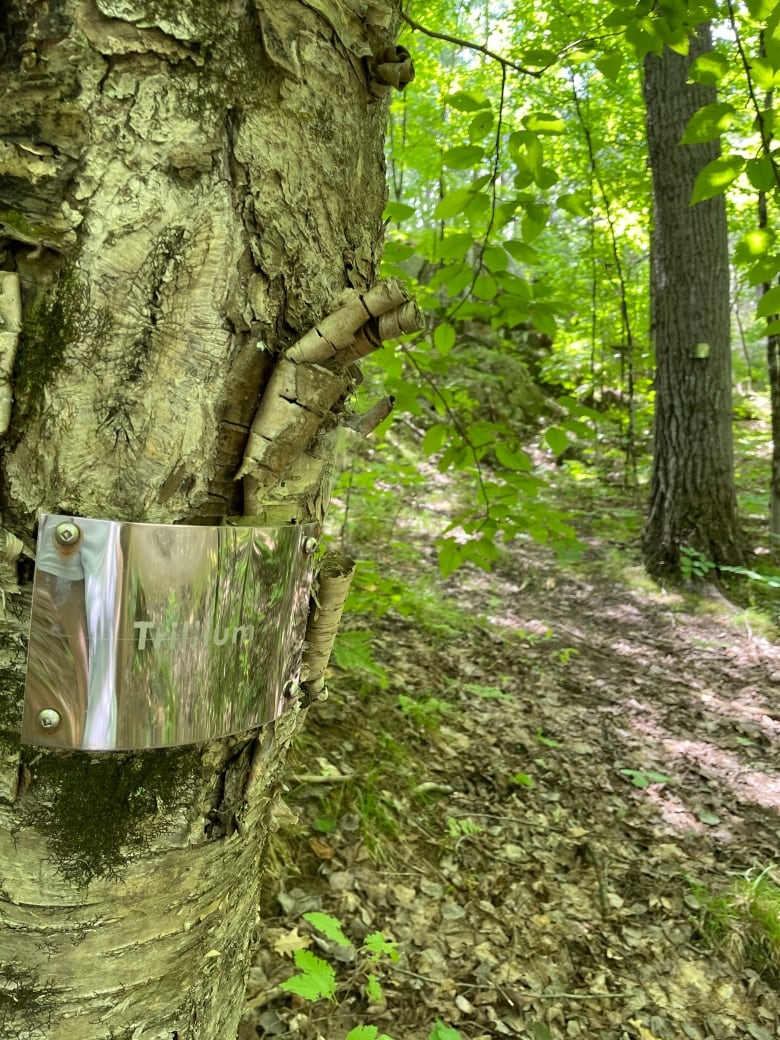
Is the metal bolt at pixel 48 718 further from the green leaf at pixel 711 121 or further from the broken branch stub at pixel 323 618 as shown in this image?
the green leaf at pixel 711 121

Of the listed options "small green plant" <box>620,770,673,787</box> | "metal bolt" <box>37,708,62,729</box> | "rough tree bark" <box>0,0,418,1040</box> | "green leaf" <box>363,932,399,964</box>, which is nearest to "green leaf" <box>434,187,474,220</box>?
"rough tree bark" <box>0,0,418,1040</box>

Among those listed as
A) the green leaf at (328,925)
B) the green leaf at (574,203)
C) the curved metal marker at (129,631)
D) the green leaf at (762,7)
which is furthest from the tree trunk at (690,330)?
the curved metal marker at (129,631)

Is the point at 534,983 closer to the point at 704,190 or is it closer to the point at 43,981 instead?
the point at 43,981

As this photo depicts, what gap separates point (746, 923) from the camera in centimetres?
233

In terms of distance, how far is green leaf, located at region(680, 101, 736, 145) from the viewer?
4.65 feet

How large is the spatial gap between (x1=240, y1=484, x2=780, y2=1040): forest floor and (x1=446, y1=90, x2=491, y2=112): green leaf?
7.00 ft

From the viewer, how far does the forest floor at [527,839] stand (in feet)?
6.45

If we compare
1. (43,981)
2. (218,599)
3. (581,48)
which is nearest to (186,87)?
(218,599)

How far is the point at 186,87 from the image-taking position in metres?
0.64

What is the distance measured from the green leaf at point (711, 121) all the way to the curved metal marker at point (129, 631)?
1.42 metres

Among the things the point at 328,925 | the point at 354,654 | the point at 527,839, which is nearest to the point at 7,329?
the point at 328,925

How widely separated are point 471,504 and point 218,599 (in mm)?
7181

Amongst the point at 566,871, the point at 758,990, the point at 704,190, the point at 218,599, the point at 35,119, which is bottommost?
the point at 758,990

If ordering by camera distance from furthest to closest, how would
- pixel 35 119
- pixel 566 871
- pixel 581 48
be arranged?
pixel 566 871, pixel 581 48, pixel 35 119
